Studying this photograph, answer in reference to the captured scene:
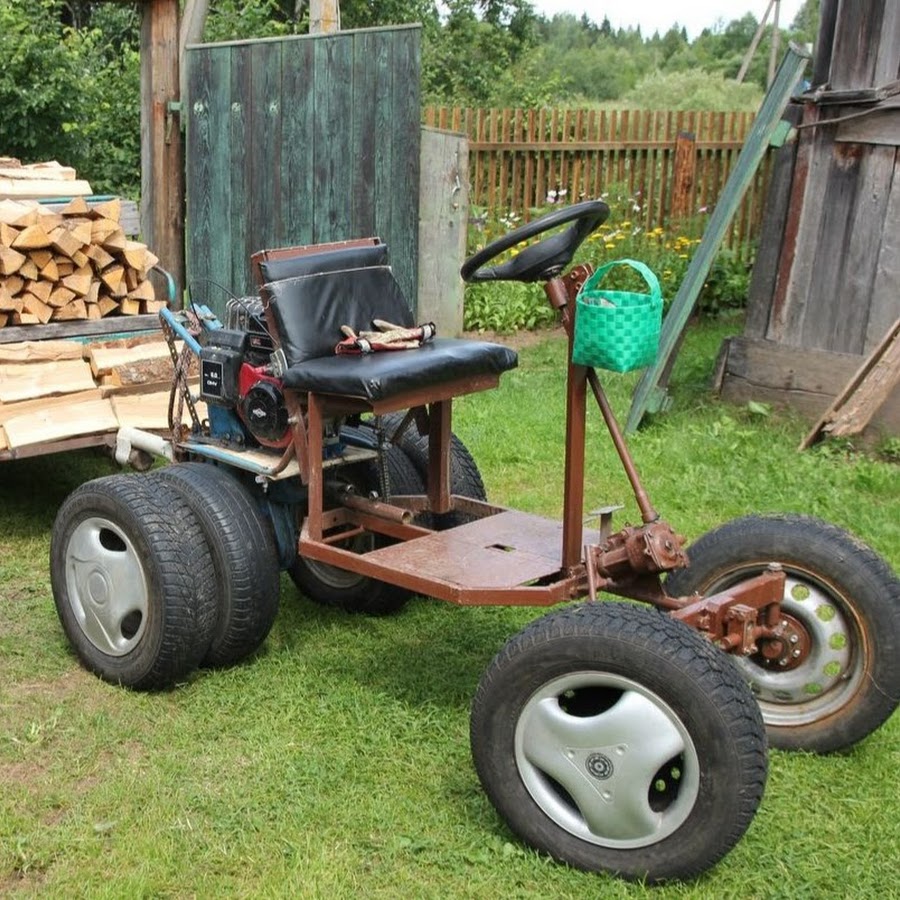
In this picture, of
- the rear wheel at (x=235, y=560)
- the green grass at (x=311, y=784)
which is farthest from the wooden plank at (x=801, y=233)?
the rear wheel at (x=235, y=560)

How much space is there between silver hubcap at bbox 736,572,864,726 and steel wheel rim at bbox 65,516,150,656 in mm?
1992

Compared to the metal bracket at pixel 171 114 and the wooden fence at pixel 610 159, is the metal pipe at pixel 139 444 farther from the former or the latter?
the wooden fence at pixel 610 159

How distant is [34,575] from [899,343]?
465cm

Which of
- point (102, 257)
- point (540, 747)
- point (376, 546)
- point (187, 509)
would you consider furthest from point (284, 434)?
point (102, 257)

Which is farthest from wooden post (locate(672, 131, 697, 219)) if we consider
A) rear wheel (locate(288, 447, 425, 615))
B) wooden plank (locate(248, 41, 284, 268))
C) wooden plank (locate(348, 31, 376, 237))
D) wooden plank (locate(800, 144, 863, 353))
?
rear wheel (locate(288, 447, 425, 615))

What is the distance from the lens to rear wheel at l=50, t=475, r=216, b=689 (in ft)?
13.2

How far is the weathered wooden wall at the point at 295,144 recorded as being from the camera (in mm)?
7641

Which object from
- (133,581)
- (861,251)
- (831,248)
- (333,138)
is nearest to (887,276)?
(861,251)

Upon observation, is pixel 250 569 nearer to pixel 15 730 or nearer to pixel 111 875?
pixel 15 730

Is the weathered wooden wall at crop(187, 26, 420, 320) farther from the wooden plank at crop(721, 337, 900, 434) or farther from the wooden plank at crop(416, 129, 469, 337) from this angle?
the wooden plank at crop(721, 337, 900, 434)

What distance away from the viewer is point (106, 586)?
420 cm

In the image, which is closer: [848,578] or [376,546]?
[848,578]

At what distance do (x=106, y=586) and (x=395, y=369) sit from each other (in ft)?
4.12

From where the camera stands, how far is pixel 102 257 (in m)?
6.10
